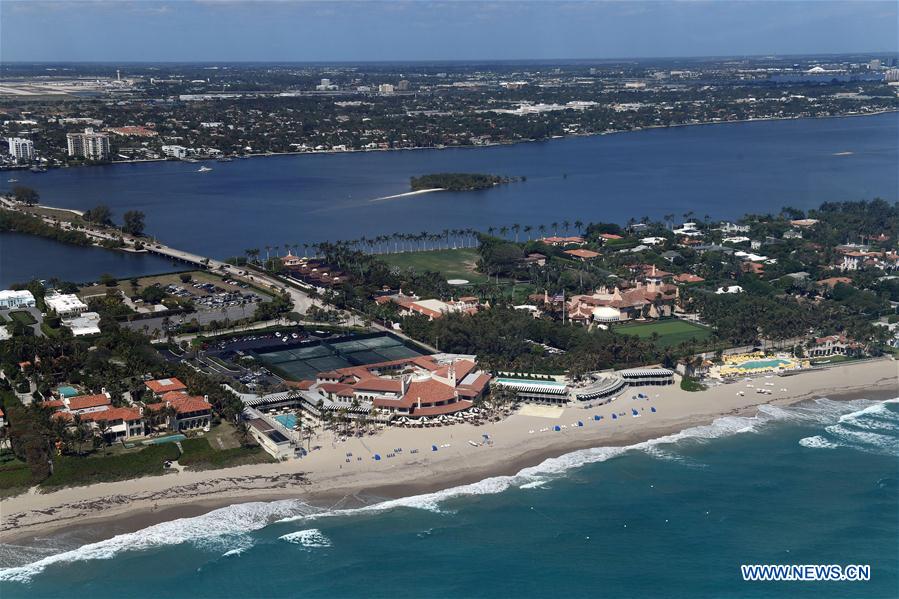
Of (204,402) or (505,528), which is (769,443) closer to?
(505,528)

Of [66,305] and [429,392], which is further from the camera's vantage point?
[66,305]

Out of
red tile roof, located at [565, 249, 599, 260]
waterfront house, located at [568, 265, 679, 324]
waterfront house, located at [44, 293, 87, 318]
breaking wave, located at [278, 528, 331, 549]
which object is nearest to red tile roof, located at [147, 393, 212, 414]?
breaking wave, located at [278, 528, 331, 549]

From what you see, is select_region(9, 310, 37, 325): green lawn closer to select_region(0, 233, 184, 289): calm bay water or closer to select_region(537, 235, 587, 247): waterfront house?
select_region(0, 233, 184, 289): calm bay water

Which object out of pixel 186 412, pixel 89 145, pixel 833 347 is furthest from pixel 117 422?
pixel 89 145

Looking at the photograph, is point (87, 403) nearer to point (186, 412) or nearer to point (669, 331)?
point (186, 412)

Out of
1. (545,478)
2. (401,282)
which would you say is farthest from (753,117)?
(545,478)

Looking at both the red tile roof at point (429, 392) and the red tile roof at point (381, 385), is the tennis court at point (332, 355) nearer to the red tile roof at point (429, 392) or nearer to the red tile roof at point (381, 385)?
the red tile roof at point (381, 385)

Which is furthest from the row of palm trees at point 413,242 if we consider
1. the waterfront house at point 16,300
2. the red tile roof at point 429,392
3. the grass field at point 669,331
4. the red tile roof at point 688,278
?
the red tile roof at point 429,392
